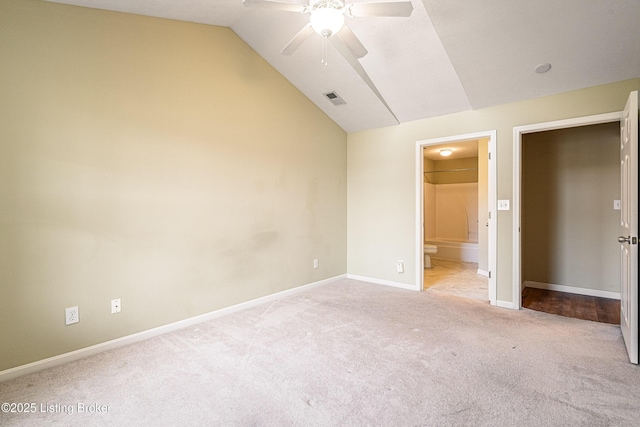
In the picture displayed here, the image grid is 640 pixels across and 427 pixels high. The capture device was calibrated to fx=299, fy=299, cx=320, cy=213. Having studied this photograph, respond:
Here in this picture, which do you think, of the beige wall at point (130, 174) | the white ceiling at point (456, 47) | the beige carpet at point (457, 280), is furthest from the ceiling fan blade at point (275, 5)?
the beige carpet at point (457, 280)

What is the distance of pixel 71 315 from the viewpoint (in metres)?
2.30

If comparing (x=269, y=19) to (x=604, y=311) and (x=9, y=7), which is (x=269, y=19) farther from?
(x=604, y=311)

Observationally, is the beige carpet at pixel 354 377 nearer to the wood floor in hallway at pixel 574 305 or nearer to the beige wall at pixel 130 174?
the wood floor in hallway at pixel 574 305

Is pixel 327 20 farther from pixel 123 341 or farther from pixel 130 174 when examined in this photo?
pixel 123 341

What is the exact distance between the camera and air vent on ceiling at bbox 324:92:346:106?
3.97 meters

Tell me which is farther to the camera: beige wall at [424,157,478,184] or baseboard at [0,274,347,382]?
beige wall at [424,157,478,184]

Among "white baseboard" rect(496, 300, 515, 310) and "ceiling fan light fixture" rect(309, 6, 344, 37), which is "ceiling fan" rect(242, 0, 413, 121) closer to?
"ceiling fan light fixture" rect(309, 6, 344, 37)

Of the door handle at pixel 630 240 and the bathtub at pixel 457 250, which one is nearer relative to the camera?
the door handle at pixel 630 240

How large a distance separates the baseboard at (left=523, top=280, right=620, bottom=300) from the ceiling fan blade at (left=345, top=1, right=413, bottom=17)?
4.25 metres

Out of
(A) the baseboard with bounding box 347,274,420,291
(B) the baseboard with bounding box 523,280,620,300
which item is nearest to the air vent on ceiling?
(A) the baseboard with bounding box 347,274,420,291

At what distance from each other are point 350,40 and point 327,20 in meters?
0.28

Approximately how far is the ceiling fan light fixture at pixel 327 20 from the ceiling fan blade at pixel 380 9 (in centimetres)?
9

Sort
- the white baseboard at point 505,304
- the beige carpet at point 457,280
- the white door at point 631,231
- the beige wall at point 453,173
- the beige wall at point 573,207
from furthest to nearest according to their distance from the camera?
the beige wall at point 453,173, the beige carpet at point 457,280, the beige wall at point 573,207, the white baseboard at point 505,304, the white door at point 631,231

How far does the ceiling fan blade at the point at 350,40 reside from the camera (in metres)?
2.06
